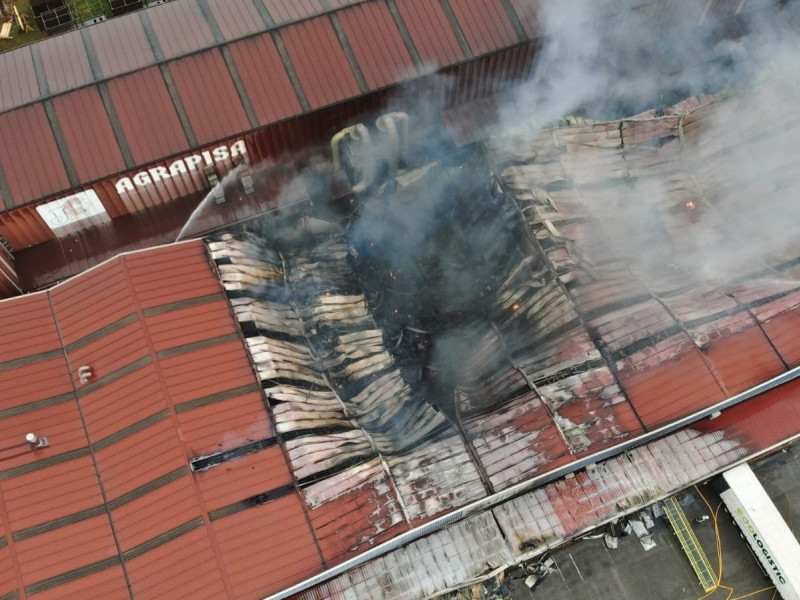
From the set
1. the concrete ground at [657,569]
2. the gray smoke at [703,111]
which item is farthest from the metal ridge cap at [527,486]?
the gray smoke at [703,111]

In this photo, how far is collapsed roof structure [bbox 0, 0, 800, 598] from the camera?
1777cm

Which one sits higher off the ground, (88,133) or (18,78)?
(18,78)

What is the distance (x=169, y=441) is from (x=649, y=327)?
1678 centimetres

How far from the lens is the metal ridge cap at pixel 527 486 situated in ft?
59.6

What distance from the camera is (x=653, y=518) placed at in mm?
23078

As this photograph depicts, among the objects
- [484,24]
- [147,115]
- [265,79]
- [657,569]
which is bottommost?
[657,569]

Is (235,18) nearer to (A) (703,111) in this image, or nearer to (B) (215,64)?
(B) (215,64)

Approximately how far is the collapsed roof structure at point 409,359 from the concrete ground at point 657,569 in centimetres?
319

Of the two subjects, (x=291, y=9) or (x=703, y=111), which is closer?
(x=291, y=9)

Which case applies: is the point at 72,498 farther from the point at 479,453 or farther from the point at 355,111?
the point at 355,111

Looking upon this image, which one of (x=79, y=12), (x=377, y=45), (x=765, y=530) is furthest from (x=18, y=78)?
(x=765, y=530)

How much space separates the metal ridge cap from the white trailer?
3.22 metres

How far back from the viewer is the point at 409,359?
23359 mm

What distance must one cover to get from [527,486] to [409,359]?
22.0 ft
